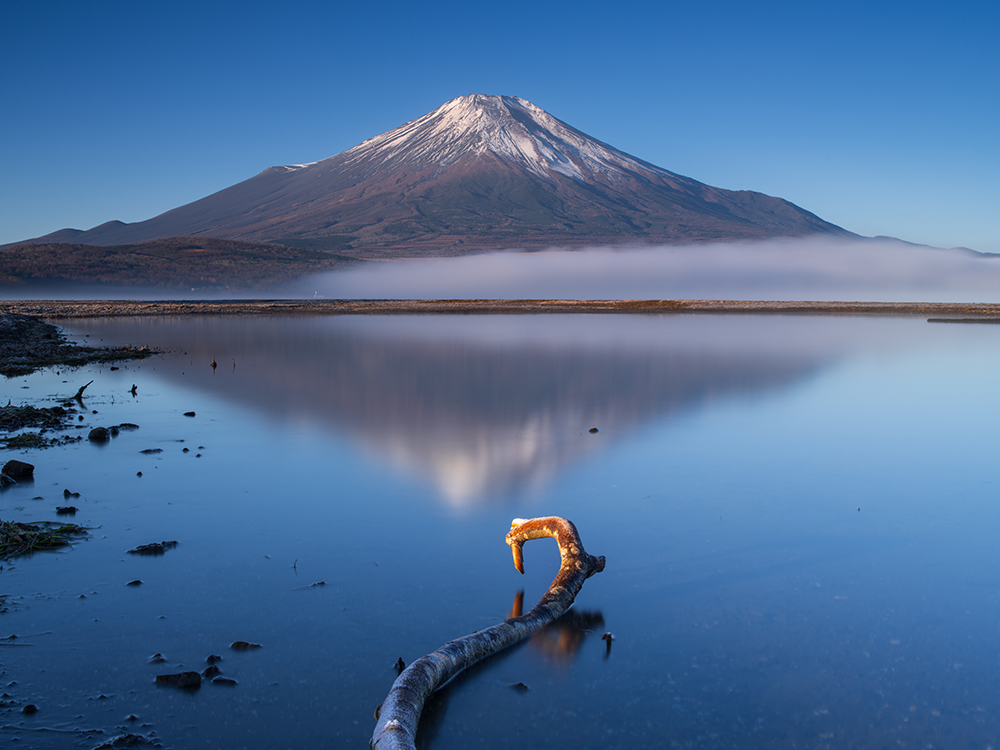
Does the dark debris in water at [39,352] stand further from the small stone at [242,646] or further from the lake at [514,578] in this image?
the small stone at [242,646]

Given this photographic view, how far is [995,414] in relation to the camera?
13.9 meters

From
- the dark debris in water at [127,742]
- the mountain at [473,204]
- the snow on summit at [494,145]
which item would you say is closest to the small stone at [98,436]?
the dark debris in water at [127,742]

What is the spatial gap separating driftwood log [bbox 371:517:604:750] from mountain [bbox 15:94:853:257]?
477ft

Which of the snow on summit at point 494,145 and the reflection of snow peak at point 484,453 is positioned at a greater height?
the snow on summit at point 494,145

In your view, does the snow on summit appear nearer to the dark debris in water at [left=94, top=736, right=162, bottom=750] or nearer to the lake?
the lake

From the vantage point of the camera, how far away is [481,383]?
17125mm

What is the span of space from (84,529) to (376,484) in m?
2.75

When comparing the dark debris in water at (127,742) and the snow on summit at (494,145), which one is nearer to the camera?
the dark debris in water at (127,742)

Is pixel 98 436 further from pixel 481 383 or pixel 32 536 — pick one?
pixel 481 383

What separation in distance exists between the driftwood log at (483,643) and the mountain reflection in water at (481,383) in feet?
6.68

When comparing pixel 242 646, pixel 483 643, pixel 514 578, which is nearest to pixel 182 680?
pixel 242 646

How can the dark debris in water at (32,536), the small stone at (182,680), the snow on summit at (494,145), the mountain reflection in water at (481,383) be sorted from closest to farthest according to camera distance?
the small stone at (182,680) → the dark debris in water at (32,536) → the mountain reflection in water at (481,383) → the snow on summit at (494,145)

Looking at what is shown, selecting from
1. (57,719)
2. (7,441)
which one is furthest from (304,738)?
(7,441)

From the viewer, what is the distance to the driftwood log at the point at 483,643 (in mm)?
Result: 3422
